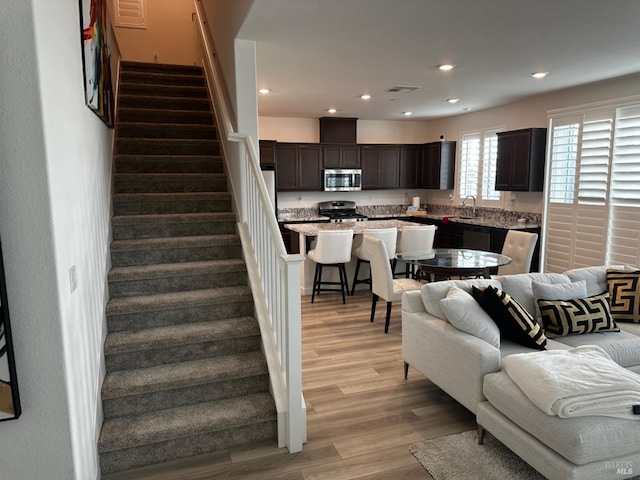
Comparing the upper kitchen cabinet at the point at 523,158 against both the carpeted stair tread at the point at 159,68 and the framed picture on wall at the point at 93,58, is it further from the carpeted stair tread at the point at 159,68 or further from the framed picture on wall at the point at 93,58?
the framed picture on wall at the point at 93,58

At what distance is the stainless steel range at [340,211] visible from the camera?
831cm

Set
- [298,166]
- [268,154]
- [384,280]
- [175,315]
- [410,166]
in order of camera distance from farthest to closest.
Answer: [410,166] < [298,166] < [268,154] < [384,280] < [175,315]

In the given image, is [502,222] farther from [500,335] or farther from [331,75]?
[500,335]

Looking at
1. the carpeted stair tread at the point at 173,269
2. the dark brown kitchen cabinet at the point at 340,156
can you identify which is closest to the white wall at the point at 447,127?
the dark brown kitchen cabinet at the point at 340,156

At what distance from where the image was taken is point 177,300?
122 inches

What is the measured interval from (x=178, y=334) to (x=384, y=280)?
2.26 metres

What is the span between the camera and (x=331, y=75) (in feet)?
16.1

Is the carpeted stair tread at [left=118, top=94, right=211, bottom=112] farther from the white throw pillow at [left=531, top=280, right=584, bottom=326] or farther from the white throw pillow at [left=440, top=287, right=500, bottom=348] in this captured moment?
the white throw pillow at [left=531, top=280, right=584, bottom=326]

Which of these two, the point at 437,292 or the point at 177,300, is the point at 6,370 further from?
the point at 437,292

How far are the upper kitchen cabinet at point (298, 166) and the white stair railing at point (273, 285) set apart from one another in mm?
3971

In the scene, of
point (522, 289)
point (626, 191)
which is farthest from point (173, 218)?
point (626, 191)

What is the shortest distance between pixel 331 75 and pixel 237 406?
3.74 m

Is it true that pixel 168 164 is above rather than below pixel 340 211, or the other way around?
above

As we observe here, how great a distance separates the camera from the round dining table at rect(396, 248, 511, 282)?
4117 millimetres
